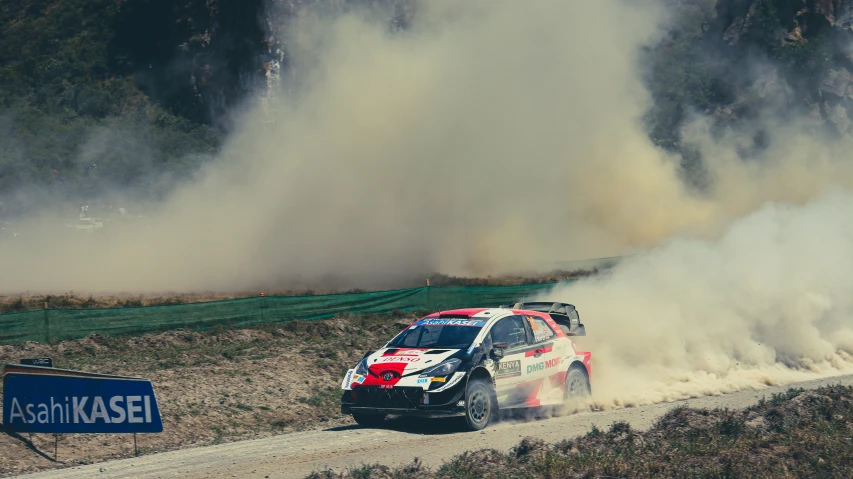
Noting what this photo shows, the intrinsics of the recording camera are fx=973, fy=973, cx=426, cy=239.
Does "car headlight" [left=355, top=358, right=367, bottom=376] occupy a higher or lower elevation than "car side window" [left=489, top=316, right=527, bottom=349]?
lower

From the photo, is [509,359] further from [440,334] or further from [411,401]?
[411,401]

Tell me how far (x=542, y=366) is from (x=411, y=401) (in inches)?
103

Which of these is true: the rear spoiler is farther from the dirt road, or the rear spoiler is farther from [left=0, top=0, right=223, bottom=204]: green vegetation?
[left=0, top=0, right=223, bottom=204]: green vegetation

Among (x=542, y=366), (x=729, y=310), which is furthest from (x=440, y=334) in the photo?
(x=729, y=310)

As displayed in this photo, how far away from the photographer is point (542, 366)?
14.9 m

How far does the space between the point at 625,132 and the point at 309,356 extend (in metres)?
23.3

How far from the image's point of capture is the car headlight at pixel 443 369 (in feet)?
43.6

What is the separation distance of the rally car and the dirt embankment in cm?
197

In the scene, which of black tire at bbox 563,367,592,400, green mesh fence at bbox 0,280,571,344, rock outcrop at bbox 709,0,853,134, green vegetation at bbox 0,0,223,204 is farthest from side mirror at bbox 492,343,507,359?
rock outcrop at bbox 709,0,853,134

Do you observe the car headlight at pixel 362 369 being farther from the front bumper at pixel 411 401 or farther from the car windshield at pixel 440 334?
the car windshield at pixel 440 334

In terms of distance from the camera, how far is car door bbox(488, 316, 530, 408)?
554 inches

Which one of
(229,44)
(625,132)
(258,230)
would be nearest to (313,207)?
(258,230)

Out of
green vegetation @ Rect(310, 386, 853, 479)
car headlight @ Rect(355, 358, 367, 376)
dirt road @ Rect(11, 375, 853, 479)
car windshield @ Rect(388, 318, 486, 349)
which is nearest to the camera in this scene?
green vegetation @ Rect(310, 386, 853, 479)

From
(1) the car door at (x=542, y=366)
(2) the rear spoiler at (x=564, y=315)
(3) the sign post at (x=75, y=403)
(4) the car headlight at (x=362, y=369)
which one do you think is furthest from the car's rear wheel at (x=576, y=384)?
(3) the sign post at (x=75, y=403)
